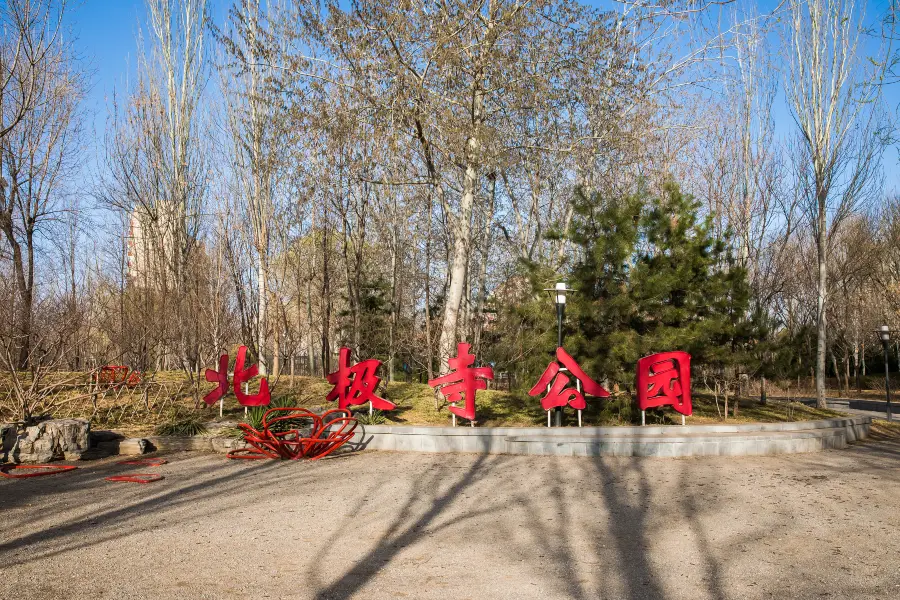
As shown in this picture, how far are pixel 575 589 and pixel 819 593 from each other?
137cm

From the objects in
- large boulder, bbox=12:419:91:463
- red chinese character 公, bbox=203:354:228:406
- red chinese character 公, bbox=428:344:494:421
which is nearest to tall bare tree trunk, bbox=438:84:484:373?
red chinese character 公, bbox=428:344:494:421

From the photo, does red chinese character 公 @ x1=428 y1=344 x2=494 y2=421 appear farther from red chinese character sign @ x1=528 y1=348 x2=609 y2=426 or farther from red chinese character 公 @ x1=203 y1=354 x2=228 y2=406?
red chinese character 公 @ x1=203 y1=354 x2=228 y2=406

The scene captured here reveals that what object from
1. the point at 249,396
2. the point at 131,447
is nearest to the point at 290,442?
the point at 249,396

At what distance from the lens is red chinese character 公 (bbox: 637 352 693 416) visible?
415 inches

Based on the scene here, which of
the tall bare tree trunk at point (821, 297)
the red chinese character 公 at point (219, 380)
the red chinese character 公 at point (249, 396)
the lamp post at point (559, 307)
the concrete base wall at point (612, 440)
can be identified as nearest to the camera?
the concrete base wall at point (612, 440)

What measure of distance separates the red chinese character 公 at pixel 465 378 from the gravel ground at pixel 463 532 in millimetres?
2297

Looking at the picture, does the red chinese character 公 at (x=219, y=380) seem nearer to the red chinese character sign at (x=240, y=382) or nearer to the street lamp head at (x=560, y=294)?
the red chinese character sign at (x=240, y=382)

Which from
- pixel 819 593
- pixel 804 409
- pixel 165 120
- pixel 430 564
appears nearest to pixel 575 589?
pixel 430 564

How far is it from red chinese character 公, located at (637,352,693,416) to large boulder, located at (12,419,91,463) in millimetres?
8233

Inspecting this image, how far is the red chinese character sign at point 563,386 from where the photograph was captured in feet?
34.0

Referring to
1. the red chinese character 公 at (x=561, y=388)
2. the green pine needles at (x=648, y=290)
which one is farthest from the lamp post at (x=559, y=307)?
the green pine needles at (x=648, y=290)

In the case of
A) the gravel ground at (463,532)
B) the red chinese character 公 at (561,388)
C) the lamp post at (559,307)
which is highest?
the lamp post at (559,307)

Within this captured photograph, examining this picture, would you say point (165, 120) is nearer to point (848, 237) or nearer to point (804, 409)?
point (804, 409)

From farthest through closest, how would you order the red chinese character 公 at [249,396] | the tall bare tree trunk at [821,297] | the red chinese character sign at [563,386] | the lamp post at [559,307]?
the tall bare tree trunk at [821,297] → the red chinese character 公 at [249,396] → the lamp post at [559,307] → the red chinese character sign at [563,386]
